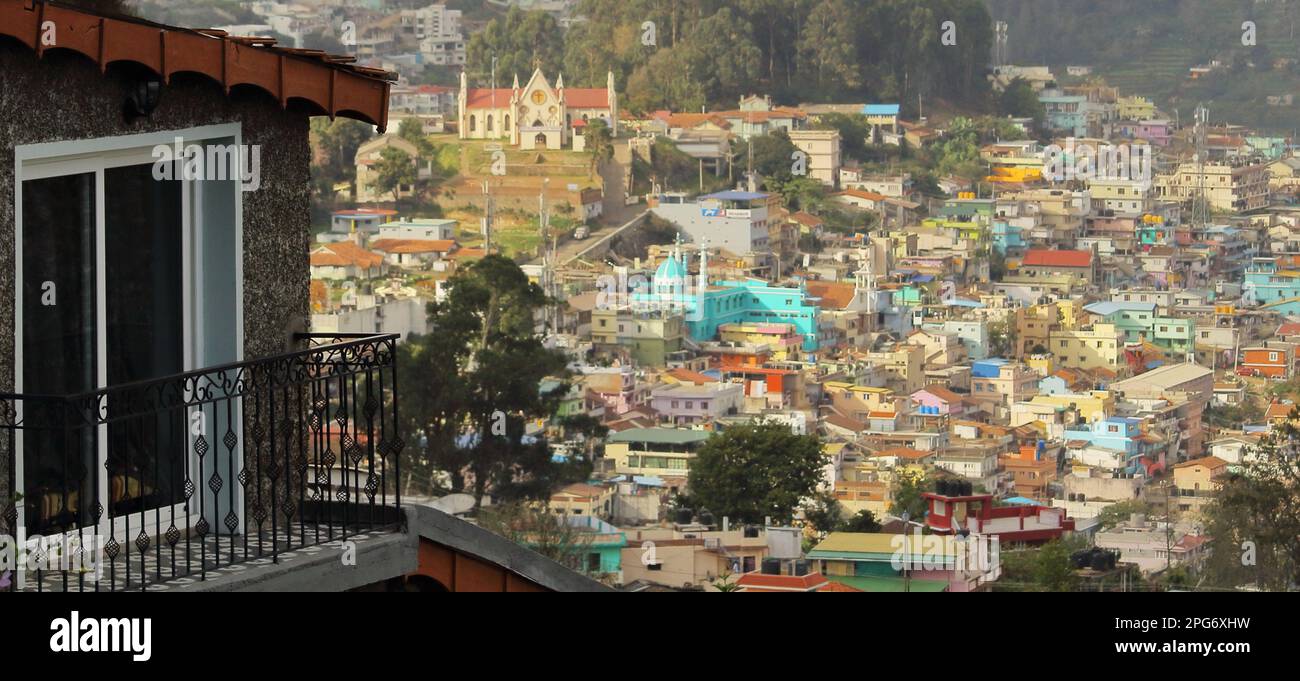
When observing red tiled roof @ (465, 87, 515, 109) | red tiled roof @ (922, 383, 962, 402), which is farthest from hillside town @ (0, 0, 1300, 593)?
red tiled roof @ (922, 383, 962, 402)

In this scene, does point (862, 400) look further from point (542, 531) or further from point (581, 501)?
point (542, 531)

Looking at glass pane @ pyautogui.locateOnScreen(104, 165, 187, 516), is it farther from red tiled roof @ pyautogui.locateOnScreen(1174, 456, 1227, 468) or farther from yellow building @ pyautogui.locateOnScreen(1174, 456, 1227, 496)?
red tiled roof @ pyautogui.locateOnScreen(1174, 456, 1227, 468)

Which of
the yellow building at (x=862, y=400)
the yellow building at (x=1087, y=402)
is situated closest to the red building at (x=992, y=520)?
the yellow building at (x=862, y=400)

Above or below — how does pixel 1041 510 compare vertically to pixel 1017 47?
below

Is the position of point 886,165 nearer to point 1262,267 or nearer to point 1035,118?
point 1035,118

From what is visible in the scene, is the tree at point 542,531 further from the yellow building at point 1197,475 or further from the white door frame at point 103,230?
the white door frame at point 103,230
